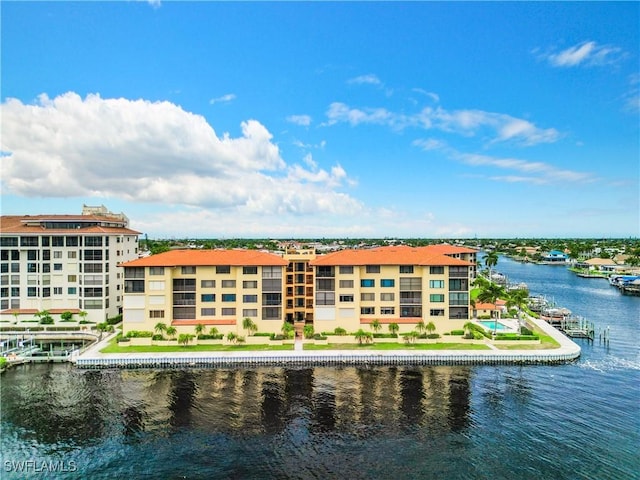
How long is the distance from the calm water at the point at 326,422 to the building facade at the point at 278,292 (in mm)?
12564

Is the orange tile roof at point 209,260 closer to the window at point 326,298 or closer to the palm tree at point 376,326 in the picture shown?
the window at point 326,298

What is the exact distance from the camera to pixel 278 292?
71.9 m

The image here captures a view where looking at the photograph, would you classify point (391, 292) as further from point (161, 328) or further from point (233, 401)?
point (161, 328)

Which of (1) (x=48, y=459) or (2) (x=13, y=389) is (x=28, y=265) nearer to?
(2) (x=13, y=389)

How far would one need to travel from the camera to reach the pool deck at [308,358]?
61500 millimetres

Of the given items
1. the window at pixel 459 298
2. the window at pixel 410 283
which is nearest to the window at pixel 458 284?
the window at pixel 459 298

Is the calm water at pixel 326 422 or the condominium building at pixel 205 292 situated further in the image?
the condominium building at pixel 205 292

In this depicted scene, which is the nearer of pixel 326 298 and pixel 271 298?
pixel 271 298

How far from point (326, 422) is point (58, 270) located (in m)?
68.0

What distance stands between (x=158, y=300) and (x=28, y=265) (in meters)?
34.3

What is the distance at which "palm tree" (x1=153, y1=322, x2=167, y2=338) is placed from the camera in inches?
2645

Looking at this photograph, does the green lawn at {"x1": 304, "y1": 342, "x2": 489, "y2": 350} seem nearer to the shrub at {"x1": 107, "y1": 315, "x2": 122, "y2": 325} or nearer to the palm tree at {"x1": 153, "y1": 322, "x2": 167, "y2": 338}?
the palm tree at {"x1": 153, "y1": 322, "x2": 167, "y2": 338}

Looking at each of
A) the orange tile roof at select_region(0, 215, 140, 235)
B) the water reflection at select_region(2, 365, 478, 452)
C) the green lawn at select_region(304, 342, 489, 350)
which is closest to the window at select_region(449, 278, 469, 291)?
the green lawn at select_region(304, 342, 489, 350)

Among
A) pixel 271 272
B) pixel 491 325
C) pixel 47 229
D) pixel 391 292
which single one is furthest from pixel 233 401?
pixel 47 229
